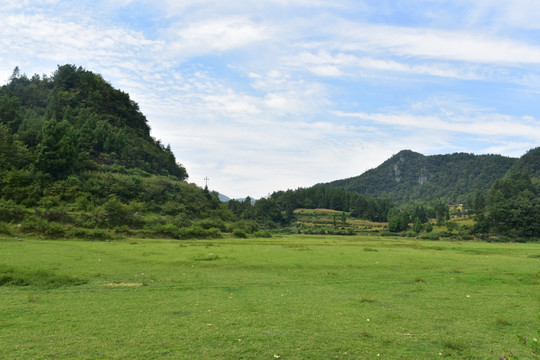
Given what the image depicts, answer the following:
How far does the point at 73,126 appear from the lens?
81.2 metres

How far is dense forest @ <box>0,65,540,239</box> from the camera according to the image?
4625 cm

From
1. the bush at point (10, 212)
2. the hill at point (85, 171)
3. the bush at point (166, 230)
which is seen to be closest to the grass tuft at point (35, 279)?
the hill at point (85, 171)

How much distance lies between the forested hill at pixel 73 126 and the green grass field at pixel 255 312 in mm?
45285

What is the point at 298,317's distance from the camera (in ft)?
38.2

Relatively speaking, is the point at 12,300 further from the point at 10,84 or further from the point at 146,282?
the point at 10,84

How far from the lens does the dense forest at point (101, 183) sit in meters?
46.2

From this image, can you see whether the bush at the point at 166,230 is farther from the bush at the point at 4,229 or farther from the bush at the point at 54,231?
the bush at the point at 4,229

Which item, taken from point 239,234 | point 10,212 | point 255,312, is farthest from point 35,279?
point 239,234

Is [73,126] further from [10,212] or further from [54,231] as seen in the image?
[54,231]

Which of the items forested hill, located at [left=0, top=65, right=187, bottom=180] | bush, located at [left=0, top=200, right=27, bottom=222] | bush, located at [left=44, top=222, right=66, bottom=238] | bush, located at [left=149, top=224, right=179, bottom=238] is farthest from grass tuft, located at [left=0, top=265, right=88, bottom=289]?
forested hill, located at [left=0, top=65, right=187, bottom=180]

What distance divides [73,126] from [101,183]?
94.2ft

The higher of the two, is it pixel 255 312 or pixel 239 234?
pixel 255 312

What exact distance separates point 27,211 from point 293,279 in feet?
127

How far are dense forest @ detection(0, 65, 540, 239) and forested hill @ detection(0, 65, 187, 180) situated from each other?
246mm
